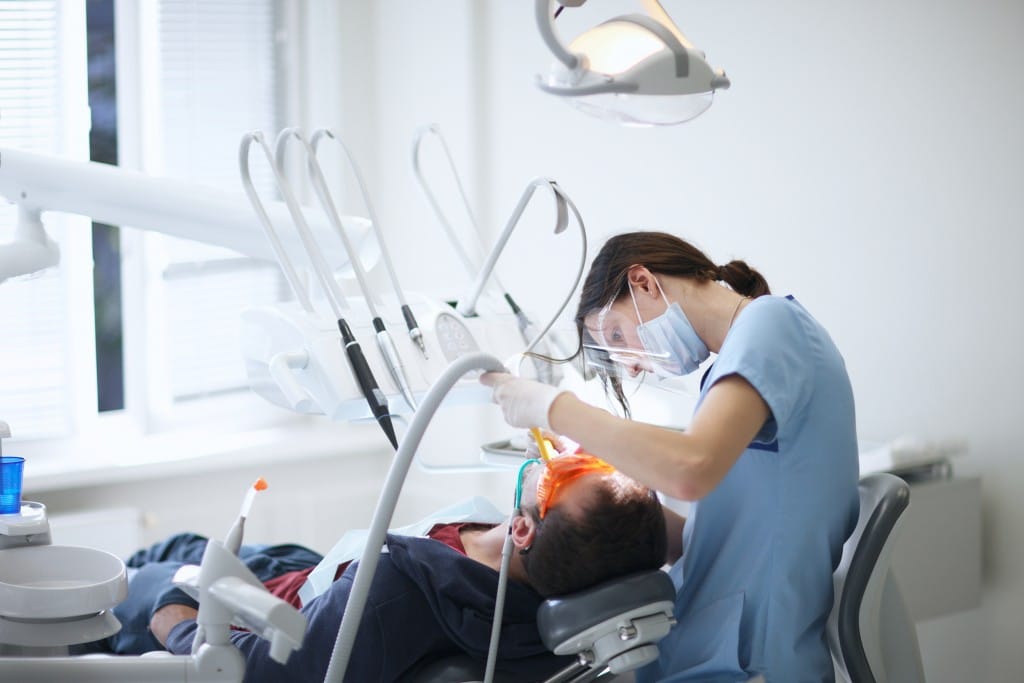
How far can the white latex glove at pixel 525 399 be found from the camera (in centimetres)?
138

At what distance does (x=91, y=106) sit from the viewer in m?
3.28

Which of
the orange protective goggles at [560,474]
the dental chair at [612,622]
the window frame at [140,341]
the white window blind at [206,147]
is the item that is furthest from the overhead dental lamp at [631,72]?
the white window blind at [206,147]

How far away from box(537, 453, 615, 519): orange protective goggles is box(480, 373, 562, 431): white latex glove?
15 centimetres

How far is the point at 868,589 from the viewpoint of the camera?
4.88 ft

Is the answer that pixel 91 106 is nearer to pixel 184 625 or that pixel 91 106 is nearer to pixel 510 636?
pixel 184 625

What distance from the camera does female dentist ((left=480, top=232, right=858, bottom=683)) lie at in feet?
4.32

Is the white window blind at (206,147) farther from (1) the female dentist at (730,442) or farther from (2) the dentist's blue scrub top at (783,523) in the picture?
(2) the dentist's blue scrub top at (783,523)

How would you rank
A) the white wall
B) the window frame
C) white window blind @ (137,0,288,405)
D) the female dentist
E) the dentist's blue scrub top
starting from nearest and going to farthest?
the female dentist, the dentist's blue scrub top, the white wall, the window frame, white window blind @ (137,0,288,405)

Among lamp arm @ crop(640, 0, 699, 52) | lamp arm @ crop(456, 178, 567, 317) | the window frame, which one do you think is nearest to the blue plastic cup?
lamp arm @ crop(456, 178, 567, 317)

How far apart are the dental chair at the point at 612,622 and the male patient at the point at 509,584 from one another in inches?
1.9

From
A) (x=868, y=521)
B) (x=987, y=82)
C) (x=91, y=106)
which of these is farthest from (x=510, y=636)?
(x=91, y=106)

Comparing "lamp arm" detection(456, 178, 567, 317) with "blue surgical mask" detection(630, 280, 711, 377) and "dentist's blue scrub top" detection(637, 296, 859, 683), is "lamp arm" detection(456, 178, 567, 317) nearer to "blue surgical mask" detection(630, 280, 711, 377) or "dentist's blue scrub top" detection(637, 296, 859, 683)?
"blue surgical mask" detection(630, 280, 711, 377)

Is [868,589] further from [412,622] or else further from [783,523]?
[412,622]

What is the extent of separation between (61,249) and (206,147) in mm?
573
